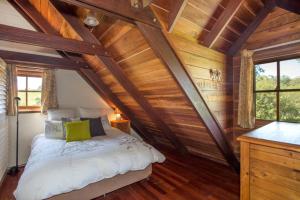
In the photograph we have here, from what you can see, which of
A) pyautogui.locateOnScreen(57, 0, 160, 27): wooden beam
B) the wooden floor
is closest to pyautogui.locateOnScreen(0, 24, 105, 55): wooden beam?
pyautogui.locateOnScreen(57, 0, 160, 27): wooden beam

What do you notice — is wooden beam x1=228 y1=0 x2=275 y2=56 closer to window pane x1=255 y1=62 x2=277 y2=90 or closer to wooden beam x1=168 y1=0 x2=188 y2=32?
window pane x1=255 y1=62 x2=277 y2=90

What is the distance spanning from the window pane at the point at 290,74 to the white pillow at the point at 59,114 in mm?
3567

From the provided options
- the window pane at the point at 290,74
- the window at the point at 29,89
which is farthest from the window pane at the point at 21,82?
the window pane at the point at 290,74

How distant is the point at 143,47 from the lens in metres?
1.93

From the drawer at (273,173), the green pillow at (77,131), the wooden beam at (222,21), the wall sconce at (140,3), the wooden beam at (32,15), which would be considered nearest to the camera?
the drawer at (273,173)

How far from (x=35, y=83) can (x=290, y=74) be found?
167 inches

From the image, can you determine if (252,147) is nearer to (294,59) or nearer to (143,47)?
(143,47)

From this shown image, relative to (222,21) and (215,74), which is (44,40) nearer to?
(222,21)

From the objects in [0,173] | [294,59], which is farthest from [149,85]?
[0,173]

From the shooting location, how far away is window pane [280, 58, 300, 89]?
7.28 ft

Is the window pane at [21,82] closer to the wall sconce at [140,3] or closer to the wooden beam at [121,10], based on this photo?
the wooden beam at [121,10]

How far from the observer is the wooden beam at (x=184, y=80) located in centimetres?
165

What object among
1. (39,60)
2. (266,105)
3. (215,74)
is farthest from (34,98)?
(266,105)

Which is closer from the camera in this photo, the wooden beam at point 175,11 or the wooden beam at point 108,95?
the wooden beam at point 175,11
